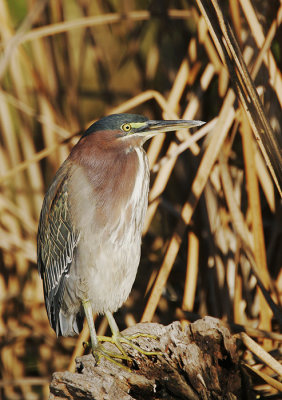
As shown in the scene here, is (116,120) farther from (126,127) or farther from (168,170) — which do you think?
(168,170)

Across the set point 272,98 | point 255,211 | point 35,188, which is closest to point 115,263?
point 255,211

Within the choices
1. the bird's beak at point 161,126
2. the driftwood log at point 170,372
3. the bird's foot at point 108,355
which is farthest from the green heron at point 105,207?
the driftwood log at point 170,372

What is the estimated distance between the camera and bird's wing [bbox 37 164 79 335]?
2.14 meters

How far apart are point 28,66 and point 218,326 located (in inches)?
70.2

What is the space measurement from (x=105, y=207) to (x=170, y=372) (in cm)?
66

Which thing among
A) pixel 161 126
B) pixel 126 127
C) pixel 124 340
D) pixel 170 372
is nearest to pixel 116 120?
pixel 126 127

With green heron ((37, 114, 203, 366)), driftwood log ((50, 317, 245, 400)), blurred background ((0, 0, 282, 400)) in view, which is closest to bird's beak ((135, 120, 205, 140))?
green heron ((37, 114, 203, 366))

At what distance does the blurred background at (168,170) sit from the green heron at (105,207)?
154 millimetres

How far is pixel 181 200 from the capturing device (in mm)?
2955

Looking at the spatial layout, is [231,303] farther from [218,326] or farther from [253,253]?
[218,326]

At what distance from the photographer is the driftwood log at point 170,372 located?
4.84 feet

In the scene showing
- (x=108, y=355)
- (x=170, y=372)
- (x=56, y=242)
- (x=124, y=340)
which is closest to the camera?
(x=170, y=372)

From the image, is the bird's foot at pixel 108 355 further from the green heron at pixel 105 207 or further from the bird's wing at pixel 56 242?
the bird's wing at pixel 56 242

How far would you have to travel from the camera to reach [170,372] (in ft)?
5.49
